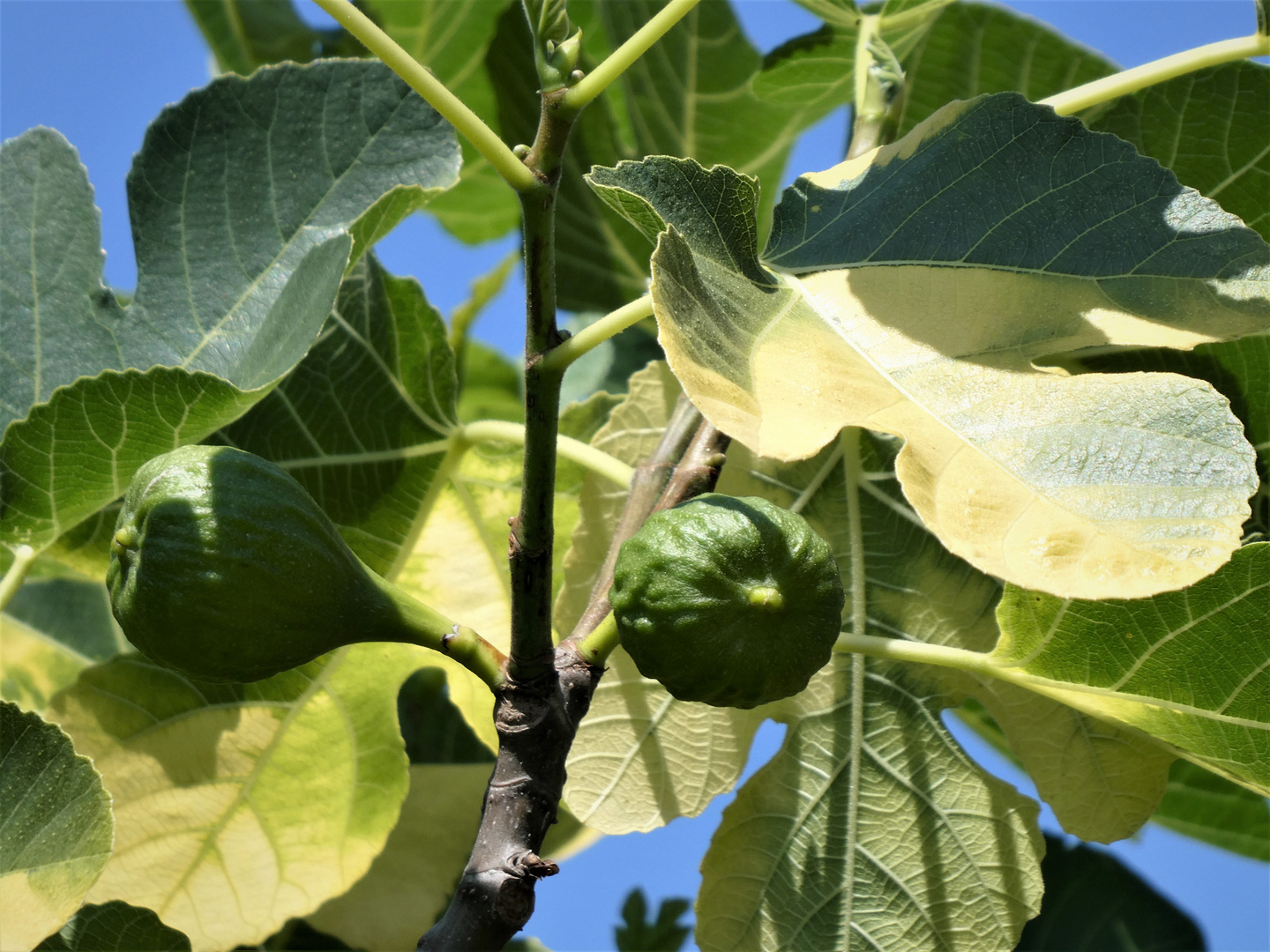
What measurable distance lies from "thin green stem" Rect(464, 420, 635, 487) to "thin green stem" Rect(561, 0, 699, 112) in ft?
1.44

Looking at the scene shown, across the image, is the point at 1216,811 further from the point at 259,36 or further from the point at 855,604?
A: the point at 259,36

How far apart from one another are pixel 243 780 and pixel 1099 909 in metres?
1.28

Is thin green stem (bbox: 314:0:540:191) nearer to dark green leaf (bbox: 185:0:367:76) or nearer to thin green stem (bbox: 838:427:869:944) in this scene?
thin green stem (bbox: 838:427:869:944)

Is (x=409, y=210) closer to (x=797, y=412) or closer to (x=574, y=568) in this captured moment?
(x=574, y=568)

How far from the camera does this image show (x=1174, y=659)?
100cm

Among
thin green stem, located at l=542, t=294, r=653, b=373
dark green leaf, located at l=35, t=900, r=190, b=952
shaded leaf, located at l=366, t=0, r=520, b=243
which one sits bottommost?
dark green leaf, located at l=35, t=900, r=190, b=952

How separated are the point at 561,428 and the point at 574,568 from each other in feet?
0.89

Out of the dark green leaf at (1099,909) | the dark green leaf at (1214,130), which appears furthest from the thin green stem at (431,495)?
the dark green leaf at (1099,909)

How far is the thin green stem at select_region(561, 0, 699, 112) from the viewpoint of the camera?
834 millimetres

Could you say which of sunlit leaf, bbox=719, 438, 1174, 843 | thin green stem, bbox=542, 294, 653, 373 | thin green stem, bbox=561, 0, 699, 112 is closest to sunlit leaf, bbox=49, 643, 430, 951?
sunlit leaf, bbox=719, 438, 1174, 843

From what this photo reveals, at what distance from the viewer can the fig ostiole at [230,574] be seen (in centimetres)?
91

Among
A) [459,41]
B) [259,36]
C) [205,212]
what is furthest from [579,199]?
[205,212]

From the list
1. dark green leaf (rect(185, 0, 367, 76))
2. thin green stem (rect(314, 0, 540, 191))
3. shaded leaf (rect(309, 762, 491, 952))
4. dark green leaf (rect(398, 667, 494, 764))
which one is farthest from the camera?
dark green leaf (rect(185, 0, 367, 76))

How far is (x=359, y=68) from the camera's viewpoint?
1325mm
